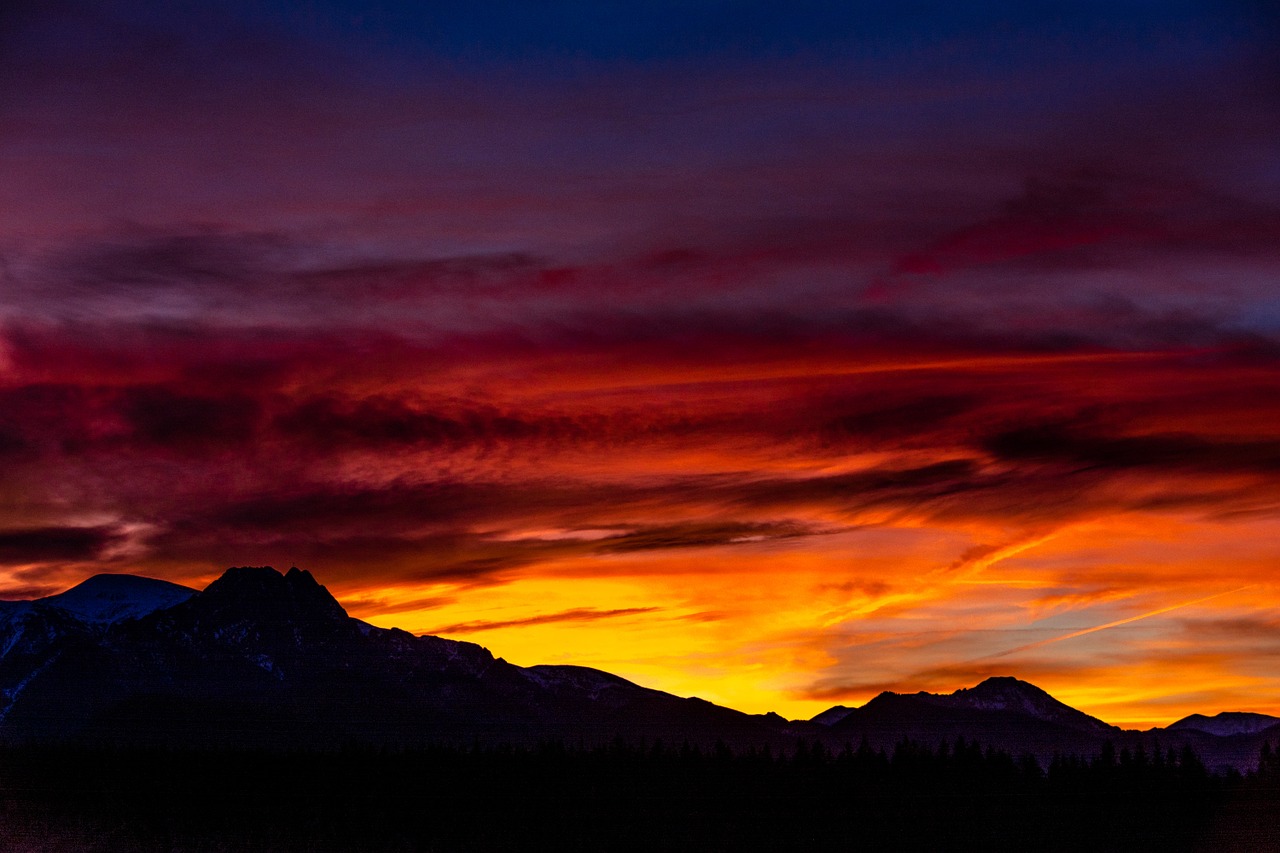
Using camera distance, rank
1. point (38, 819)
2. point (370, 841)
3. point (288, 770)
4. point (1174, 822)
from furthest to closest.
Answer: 1. point (288, 770)
2. point (1174, 822)
3. point (370, 841)
4. point (38, 819)

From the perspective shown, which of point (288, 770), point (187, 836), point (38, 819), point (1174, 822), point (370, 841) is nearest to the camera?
point (38, 819)

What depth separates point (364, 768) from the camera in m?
197

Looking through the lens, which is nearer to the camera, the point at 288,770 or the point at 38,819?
the point at 38,819

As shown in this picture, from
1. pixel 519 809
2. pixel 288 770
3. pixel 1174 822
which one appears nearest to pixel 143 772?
pixel 288 770

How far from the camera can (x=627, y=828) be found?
172375mm

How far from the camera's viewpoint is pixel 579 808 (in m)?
183

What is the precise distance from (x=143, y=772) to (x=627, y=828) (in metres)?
60.0

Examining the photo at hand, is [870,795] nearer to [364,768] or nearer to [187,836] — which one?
[364,768]

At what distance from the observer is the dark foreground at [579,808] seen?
532 ft

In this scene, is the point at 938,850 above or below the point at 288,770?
below

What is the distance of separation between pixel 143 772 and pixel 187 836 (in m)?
28.4

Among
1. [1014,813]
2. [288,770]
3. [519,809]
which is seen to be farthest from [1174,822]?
[288,770]

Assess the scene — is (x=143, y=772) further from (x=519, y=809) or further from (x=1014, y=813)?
(x=1014, y=813)

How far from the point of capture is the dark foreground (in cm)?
16212
